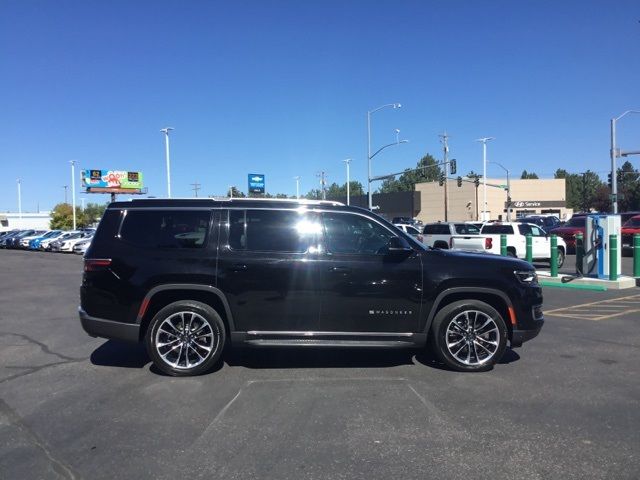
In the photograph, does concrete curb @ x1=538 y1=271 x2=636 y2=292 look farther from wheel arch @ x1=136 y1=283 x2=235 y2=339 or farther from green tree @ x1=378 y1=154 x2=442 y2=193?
green tree @ x1=378 y1=154 x2=442 y2=193

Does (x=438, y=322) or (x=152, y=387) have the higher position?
(x=438, y=322)

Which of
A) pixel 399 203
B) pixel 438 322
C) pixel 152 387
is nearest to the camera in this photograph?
pixel 152 387

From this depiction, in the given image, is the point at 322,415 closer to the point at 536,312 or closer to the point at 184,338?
the point at 184,338

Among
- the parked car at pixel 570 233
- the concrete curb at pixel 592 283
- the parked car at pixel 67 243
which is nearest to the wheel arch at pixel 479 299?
the concrete curb at pixel 592 283

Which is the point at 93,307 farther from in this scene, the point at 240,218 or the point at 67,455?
the point at 67,455

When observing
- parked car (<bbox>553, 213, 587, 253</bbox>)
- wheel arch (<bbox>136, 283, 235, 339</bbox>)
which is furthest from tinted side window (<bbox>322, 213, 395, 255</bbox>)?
parked car (<bbox>553, 213, 587, 253</bbox>)

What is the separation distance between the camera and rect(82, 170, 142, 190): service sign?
6769 cm

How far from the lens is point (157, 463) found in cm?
388

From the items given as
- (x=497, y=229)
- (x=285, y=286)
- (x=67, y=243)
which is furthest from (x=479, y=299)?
(x=67, y=243)

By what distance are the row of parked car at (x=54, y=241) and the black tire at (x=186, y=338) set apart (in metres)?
29.0

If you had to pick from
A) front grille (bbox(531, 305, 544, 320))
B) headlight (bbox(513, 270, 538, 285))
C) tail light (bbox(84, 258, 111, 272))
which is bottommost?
front grille (bbox(531, 305, 544, 320))

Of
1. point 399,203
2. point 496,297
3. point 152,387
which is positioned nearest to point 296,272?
point 152,387

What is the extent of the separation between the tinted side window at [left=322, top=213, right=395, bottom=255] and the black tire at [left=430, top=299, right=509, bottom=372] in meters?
1.05

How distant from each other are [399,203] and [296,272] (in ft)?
271
